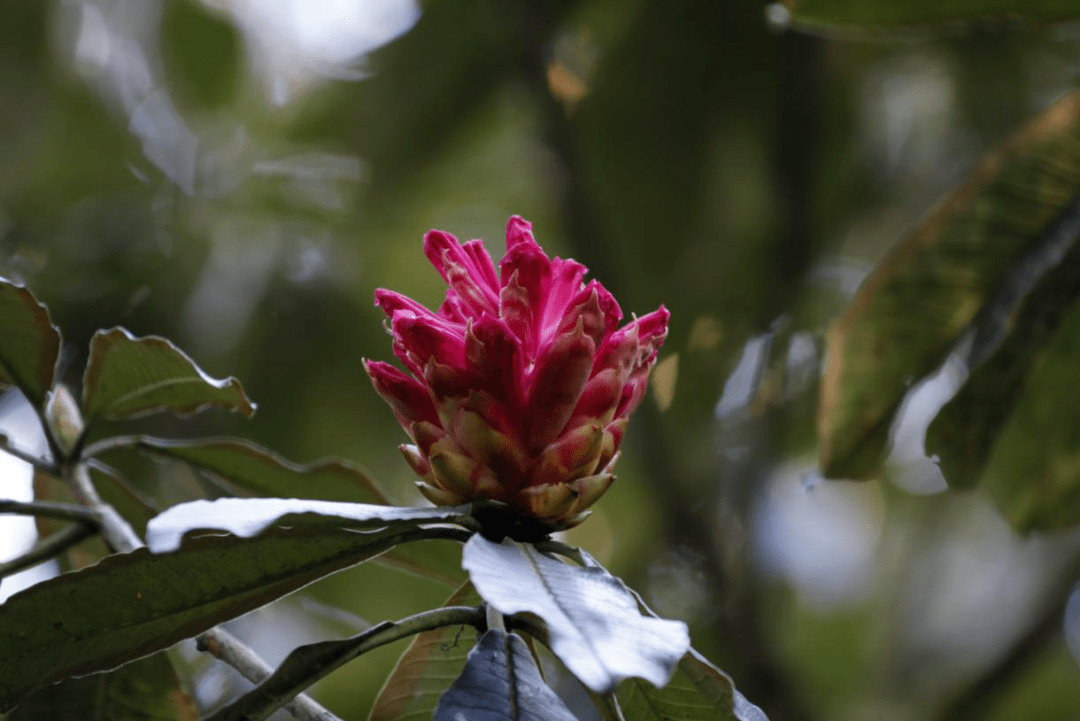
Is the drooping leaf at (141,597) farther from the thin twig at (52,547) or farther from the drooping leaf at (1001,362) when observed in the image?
the drooping leaf at (1001,362)

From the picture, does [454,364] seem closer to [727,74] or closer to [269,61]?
[727,74]

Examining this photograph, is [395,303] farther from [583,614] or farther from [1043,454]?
[1043,454]

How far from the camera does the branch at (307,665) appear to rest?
836 mm

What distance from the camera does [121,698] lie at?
1.18m

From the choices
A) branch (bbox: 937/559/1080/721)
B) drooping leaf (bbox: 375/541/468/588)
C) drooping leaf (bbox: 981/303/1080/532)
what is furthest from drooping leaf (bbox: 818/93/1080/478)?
branch (bbox: 937/559/1080/721)

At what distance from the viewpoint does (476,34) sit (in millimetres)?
2656

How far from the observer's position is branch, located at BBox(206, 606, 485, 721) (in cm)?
84

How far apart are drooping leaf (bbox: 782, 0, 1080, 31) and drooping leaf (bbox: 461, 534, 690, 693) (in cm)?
97

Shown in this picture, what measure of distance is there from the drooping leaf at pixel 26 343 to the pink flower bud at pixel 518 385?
347 millimetres

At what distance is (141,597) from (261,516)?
0.19 metres

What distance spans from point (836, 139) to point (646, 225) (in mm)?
532

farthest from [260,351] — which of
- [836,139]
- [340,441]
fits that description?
[836,139]

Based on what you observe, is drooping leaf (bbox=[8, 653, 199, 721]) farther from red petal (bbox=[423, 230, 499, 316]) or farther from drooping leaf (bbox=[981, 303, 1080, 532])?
drooping leaf (bbox=[981, 303, 1080, 532])

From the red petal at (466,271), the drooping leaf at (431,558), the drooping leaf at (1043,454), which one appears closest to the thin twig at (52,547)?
the drooping leaf at (431,558)
